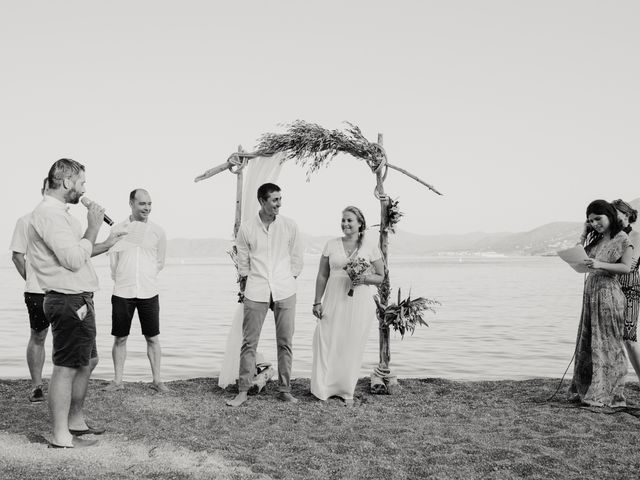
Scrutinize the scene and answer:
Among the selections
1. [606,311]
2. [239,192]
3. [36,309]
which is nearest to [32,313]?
[36,309]

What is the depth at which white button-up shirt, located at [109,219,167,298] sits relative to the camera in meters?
6.63

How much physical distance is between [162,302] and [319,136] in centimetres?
1706

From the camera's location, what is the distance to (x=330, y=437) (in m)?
5.04

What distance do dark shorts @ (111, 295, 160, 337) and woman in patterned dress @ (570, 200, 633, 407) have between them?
4.33 meters

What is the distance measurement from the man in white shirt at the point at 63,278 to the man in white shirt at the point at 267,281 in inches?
Answer: 82.5

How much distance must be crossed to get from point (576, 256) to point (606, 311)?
696 millimetres

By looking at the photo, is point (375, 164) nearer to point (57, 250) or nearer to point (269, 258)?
point (269, 258)

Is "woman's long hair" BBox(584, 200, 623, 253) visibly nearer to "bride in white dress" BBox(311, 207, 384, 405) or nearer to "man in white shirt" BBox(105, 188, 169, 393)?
"bride in white dress" BBox(311, 207, 384, 405)

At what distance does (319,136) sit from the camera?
295 inches

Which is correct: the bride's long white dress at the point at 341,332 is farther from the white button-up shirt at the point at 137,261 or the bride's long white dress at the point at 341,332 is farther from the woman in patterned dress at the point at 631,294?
the woman in patterned dress at the point at 631,294

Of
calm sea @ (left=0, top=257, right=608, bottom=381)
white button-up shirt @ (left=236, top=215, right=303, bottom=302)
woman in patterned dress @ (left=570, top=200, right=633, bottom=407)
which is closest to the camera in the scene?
woman in patterned dress @ (left=570, top=200, right=633, bottom=407)

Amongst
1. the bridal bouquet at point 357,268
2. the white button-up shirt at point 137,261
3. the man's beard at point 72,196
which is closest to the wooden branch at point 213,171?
the white button-up shirt at point 137,261

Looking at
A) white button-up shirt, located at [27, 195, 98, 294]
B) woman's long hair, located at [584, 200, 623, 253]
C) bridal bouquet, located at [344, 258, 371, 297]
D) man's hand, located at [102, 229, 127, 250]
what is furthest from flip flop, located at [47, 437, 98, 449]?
woman's long hair, located at [584, 200, 623, 253]

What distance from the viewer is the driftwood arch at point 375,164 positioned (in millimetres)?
7262
